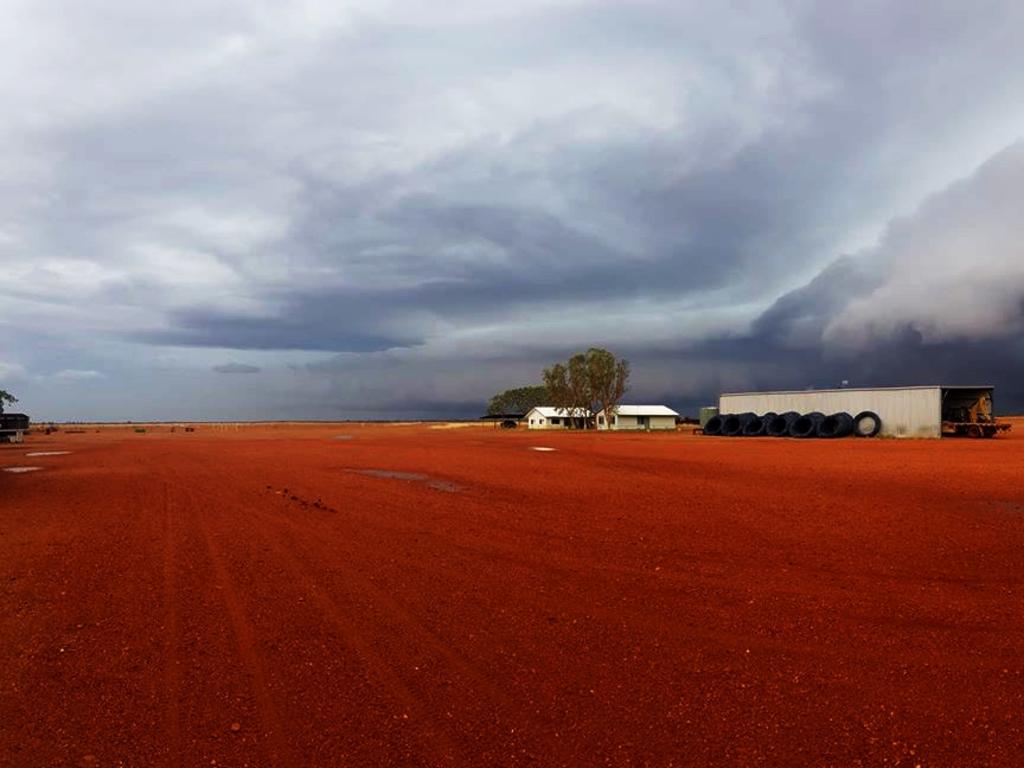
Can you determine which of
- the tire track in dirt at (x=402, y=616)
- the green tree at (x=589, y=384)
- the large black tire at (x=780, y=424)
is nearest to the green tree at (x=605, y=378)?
the green tree at (x=589, y=384)

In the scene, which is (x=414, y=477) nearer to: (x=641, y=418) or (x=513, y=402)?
(x=641, y=418)

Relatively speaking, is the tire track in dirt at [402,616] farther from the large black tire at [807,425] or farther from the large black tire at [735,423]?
the large black tire at [735,423]

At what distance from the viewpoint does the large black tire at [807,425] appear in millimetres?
51812

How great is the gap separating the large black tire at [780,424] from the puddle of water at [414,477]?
3992 centimetres

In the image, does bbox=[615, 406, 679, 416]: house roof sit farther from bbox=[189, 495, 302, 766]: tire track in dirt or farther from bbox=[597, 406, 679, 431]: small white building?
bbox=[189, 495, 302, 766]: tire track in dirt

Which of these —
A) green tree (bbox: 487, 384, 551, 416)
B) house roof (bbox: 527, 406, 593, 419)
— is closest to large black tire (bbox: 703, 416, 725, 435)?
house roof (bbox: 527, 406, 593, 419)

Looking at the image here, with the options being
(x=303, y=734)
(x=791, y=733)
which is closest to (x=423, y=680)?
(x=303, y=734)

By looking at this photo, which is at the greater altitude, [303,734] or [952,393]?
[952,393]

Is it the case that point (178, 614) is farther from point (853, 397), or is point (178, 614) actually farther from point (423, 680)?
point (853, 397)

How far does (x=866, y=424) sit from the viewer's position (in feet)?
171

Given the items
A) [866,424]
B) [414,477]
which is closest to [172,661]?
[414,477]

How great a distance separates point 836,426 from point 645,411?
69.3 m

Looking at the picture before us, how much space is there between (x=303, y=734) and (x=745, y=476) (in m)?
18.2

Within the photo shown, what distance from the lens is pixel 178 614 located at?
7461 mm
